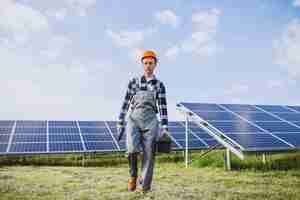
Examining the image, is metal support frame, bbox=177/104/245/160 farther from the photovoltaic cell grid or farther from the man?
the man

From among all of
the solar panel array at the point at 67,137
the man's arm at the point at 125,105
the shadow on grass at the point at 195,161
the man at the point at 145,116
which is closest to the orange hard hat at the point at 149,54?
the man at the point at 145,116

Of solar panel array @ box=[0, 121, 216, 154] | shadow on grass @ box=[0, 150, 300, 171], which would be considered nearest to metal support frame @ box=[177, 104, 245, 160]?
shadow on grass @ box=[0, 150, 300, 171]

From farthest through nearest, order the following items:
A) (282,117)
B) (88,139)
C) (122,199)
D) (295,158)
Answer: (88,139) → (282,117) → (295,158) → (122,199)

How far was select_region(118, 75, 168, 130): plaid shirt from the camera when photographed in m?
5.22

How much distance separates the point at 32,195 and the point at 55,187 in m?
1.04

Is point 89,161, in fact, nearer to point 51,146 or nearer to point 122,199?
point 51,146

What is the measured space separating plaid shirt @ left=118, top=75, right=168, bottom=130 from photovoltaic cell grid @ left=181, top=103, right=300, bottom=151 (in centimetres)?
467

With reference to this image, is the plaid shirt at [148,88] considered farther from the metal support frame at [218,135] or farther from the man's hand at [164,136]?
the metal support frame at [218,135]

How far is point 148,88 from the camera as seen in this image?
206 inches

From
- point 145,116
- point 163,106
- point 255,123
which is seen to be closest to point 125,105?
point 145,116

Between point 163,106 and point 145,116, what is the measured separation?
1.20 feet

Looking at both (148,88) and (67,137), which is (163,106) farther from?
(67,137)

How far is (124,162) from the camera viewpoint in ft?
51.4

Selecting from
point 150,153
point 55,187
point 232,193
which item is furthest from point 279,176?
point 55,187
